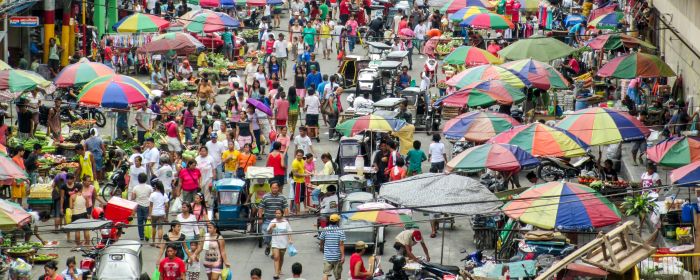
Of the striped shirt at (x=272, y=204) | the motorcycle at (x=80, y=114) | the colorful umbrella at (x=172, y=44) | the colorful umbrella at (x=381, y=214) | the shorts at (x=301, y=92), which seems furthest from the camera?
the colorful umbrella at (x=172, y=44)

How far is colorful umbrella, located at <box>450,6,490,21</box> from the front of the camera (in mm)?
46844

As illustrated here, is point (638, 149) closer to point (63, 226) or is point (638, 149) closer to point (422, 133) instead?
point (422, 133)

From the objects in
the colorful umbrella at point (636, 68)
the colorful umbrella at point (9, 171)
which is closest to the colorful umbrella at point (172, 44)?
the colorful umbrella at point (636, 68)

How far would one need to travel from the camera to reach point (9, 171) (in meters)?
27.0

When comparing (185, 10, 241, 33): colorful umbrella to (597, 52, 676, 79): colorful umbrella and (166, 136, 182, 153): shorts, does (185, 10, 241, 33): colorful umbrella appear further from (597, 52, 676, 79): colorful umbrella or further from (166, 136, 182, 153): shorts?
(597, 52, 676, 79): colorful umbrella

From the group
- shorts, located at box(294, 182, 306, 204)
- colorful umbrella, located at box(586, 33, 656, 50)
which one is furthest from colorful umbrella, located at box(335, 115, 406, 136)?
colorful umbrella, located at box(586, 33, 656, 50)

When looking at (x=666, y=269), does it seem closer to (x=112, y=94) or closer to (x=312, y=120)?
(x=312, y=120)

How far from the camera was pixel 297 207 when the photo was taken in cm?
3012

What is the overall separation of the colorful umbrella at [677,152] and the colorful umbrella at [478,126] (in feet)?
12.0

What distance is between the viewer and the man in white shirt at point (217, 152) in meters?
31.4

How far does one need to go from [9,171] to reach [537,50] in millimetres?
16217

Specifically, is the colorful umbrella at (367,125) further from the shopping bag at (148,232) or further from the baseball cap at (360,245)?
the baseball cap at (360,245)

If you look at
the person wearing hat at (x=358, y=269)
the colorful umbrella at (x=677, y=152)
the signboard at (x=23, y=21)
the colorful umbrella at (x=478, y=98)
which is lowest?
→ the person wearing hat at (x=358, y=269)

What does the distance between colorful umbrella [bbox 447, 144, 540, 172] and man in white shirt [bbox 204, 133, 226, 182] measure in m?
5.15
